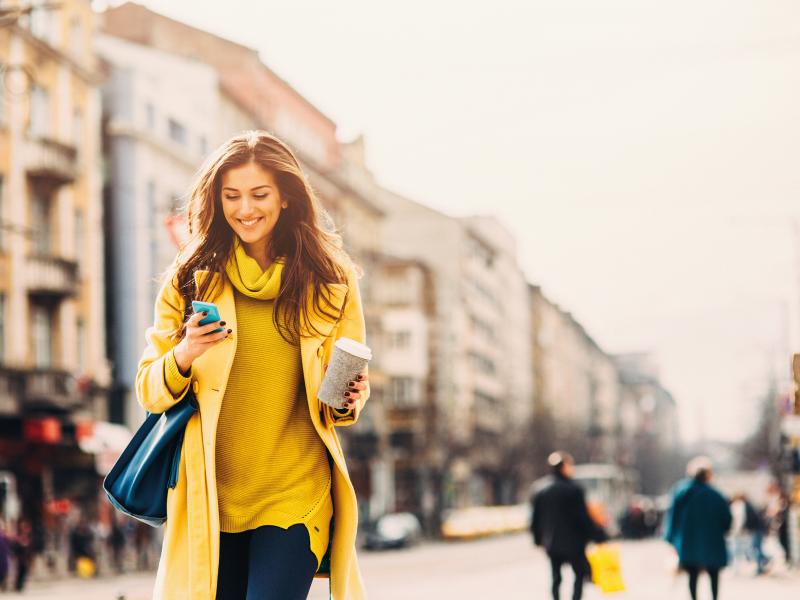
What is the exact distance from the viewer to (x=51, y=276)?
4322 centimetres

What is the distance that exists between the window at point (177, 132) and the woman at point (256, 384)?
5139 cm

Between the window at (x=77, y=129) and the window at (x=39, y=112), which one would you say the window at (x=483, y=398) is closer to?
the window at (x=77, y=129)

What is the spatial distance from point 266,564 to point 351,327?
2.29 feet

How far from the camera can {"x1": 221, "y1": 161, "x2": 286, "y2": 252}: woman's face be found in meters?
4.21

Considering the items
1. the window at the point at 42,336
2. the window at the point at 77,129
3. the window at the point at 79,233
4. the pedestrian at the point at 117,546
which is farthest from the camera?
the window at the point at 77,129

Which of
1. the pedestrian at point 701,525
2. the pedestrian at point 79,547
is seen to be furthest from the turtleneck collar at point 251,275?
the pedestrian at point 79,547

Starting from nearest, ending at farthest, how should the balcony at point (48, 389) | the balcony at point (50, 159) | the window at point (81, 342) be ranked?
the balcony at point (48, 389)
the balcony at point (50, 159)
the window at point (81, 342)

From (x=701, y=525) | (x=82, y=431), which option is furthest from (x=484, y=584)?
(x=82, y=431)

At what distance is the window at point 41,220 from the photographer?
4378cm

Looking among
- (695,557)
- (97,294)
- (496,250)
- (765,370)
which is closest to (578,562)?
(695,557)

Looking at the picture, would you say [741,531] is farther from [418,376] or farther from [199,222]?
[418,376]

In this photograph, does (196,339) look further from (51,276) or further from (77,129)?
(77,129)

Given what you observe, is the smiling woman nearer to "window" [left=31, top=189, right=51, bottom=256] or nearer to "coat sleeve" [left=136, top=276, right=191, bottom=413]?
"coat sleeve" [left=136, top=276, right=191, bottom=413]

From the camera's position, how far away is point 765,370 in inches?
3543
